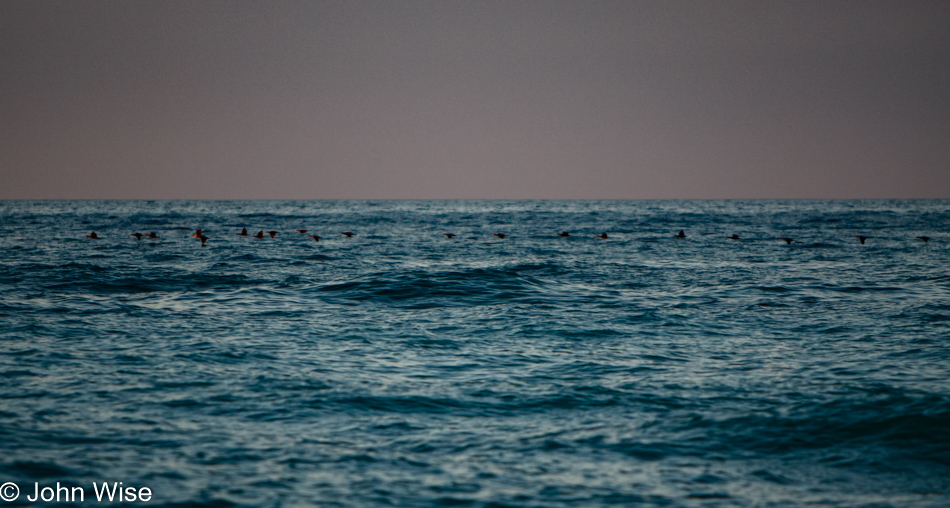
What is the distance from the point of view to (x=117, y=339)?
498 inches

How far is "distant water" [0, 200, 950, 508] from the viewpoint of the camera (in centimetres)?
662

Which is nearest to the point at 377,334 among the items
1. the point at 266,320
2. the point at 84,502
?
the point at 266,320

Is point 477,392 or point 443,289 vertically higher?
point 443,289

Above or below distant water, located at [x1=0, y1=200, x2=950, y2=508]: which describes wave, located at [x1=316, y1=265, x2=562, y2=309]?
above

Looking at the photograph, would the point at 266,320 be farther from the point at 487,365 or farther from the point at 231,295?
the point at 487,365

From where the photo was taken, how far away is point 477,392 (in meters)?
9.66

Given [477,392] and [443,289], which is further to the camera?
[443,289]

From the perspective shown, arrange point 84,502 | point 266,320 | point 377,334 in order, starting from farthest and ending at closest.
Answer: point 266,320 < point 377,334 < point 84,502

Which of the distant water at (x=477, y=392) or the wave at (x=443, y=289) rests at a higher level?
the wave at (x=443, y=289)

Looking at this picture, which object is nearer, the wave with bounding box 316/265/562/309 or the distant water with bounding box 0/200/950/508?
the distant water with bounding box 0/200/950/508

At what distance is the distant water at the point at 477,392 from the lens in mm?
6621

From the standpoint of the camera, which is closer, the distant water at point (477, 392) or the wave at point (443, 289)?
the distant water at point (477, 392)

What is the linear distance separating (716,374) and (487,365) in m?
3.72

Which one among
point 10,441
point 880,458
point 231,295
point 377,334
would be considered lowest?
point 880,458
